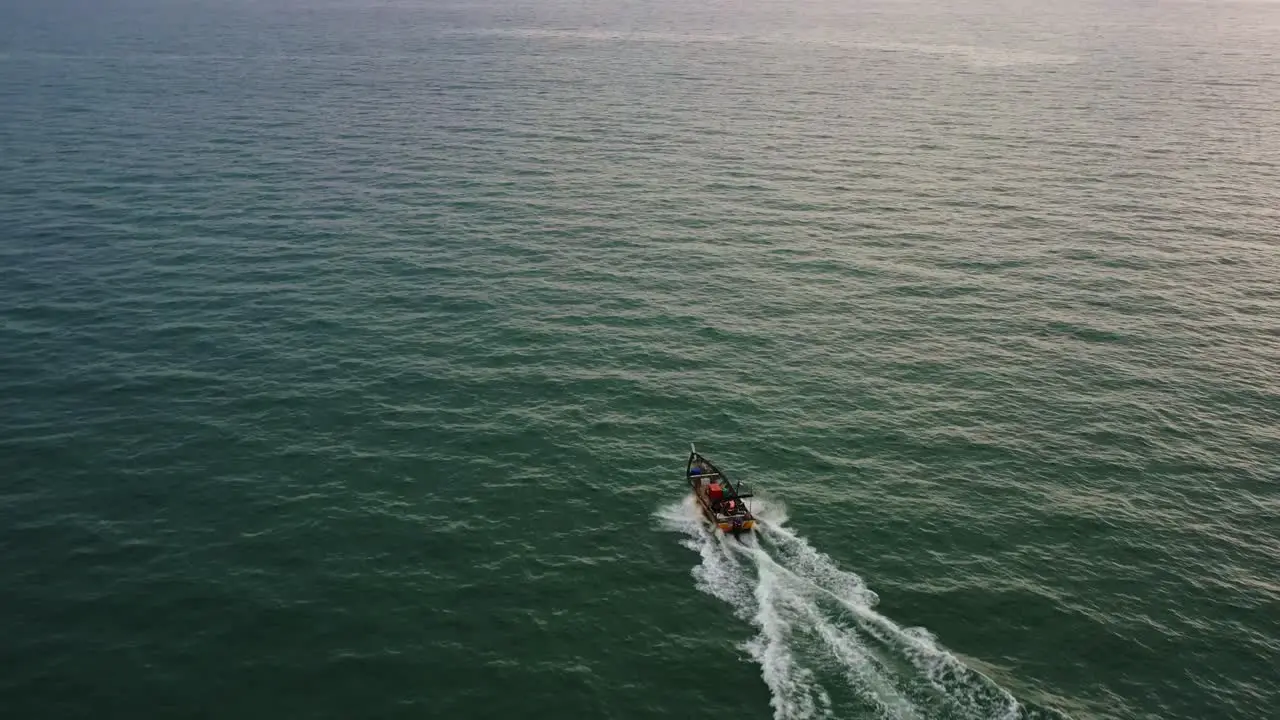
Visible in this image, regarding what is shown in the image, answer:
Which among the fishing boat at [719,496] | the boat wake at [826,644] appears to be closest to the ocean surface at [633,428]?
the boat wake at [826,644]

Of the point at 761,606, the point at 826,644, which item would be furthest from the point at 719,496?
the point at 826,644

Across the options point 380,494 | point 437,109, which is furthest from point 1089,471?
point 437,109

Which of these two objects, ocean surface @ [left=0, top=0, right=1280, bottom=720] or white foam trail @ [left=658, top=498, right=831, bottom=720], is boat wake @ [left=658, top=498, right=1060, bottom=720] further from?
ocean surface @ [left=0, top=0, right=1280, bottom=720]

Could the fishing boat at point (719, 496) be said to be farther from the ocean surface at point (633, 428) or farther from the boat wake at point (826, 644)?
the ocean surface at point (633, 428)

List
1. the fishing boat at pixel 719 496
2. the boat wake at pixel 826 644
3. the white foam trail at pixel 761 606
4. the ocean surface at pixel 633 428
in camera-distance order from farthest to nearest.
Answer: the fishing boat at pixel 719 496, the ocean surface at pixel 633 428, the white foam trail at pixel 761 606, the boat wake at pixel 826 644

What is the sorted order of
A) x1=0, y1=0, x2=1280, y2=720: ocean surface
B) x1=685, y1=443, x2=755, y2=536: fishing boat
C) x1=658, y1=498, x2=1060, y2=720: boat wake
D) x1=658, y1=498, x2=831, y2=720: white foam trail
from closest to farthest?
x1=658, y1=498, x2=1060, y2=720: boat wake → x1=658, y1=498, x2=831, y2=720: white foam trail → x1=0, y1=0, x2=1280, y2=720: ocean surface → x1=685, y1=443, x2=755, y2=536: fishing boat

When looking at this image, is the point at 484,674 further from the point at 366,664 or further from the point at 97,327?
the point at 97,327

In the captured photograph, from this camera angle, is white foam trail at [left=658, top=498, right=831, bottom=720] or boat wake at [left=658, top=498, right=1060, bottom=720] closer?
boat wake at [left=658, top=498, right=1060, bottom=720]

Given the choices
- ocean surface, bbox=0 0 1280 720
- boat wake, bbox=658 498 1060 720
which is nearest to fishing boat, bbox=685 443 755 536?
boat wake, bbox=658 498 1060 720
